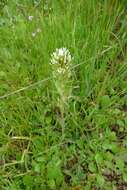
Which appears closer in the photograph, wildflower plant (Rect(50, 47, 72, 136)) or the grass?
wildflower plant (Rect(50, 47, 72, 136))

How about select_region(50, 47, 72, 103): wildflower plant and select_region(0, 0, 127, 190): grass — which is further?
select_region(0, 0, 127, 190): grass

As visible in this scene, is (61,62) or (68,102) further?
(68,102)

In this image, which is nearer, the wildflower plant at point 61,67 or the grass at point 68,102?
the wildflower plant at point 61,67

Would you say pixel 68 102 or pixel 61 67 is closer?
pixel 61 67

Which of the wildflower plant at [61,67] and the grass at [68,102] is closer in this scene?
the wildflower plant at [61,67]

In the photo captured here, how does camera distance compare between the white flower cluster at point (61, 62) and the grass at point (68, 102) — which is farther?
the grass at point (68, 102)

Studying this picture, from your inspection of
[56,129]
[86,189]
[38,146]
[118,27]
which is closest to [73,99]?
[56,129]

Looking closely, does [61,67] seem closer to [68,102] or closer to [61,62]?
[61,62]

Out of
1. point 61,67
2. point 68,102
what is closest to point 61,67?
point 61,67
